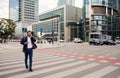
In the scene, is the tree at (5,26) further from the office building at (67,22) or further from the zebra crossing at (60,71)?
the office building at (67,22)

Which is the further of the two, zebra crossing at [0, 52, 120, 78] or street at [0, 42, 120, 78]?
street at [0, 42, 120, 78]

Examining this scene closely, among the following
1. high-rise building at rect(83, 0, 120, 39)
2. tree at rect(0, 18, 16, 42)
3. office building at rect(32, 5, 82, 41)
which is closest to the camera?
tree at rect(0, 18, 16, 42)

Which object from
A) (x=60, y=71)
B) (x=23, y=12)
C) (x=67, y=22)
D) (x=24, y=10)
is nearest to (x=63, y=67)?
(x=60, y=71)

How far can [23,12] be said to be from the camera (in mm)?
134625

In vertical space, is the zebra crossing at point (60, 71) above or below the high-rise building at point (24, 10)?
below

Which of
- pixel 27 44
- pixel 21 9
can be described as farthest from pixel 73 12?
pixel 27 44

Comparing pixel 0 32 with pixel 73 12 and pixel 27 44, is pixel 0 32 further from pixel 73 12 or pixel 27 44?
pixel 73 12

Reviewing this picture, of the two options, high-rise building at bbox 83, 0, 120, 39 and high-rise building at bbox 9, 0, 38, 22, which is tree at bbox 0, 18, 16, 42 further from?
high-rise building at bbox 9, 0, 38, 22

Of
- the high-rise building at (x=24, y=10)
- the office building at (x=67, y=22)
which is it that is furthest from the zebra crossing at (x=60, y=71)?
the high-rise building at (x=24, y=10)

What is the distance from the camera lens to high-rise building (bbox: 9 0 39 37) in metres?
134

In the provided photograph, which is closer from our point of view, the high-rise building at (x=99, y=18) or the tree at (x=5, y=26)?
the tree at (x=5, y=26)

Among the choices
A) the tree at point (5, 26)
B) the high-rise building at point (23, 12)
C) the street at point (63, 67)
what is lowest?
the street at point (63, 67)

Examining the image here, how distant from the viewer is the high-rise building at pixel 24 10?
13462 centimetres

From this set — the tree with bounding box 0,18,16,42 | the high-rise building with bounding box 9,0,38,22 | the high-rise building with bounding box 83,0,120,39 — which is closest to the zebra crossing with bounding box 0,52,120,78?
the tree with bounding box 0,18,16,42
